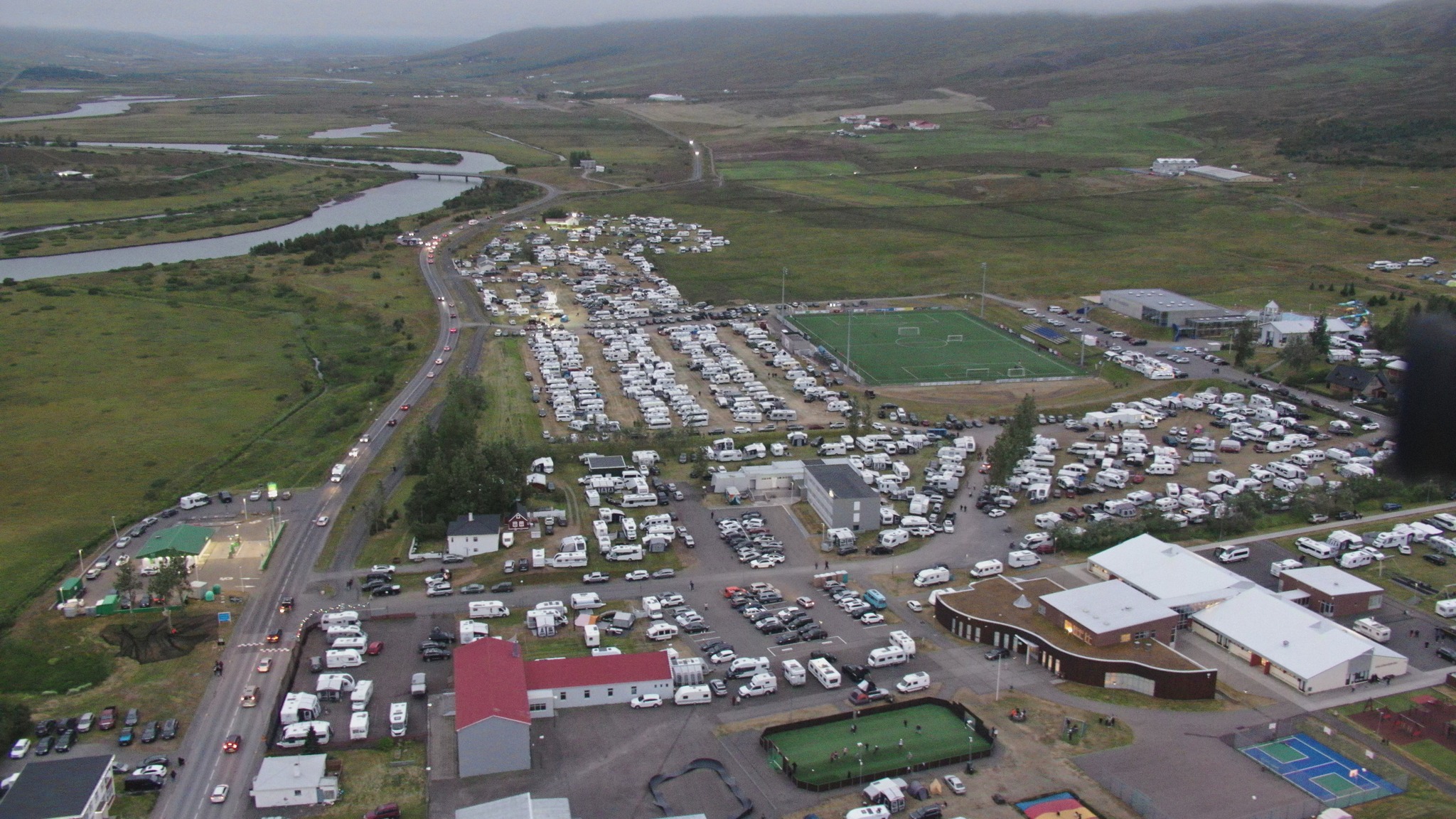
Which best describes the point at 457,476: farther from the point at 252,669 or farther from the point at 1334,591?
the point at 1334,591

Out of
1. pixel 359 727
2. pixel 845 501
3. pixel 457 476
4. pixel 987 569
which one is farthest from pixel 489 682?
pixel 987 569

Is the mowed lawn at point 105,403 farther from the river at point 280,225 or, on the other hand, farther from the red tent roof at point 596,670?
the red tent roof at point 596,670

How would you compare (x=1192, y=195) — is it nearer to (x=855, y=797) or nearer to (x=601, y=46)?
(x=855, y=797)

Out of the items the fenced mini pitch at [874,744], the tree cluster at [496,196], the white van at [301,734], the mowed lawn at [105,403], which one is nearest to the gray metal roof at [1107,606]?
the fenced mini pitch at [874,744]

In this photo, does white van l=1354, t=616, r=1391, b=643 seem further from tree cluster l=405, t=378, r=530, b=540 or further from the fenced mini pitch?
tree cluster l=405, t=378, r=530, b=540

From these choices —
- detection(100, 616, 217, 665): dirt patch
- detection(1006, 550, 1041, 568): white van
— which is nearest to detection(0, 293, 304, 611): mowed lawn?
detection(100, 616, 217, 665): dirt patch

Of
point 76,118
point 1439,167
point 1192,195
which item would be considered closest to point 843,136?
point 1192,195
